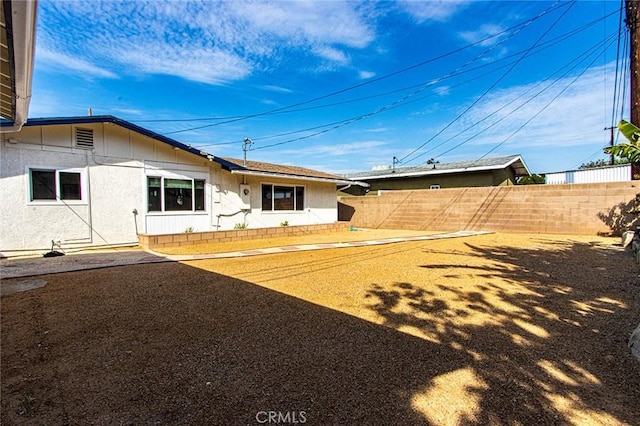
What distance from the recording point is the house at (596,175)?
50.2ft

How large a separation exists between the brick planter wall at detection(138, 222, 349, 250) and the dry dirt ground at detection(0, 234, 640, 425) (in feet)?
12.2

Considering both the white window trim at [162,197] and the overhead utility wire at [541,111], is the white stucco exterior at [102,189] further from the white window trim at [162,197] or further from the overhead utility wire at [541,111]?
the overhead utility wire at [541,111]

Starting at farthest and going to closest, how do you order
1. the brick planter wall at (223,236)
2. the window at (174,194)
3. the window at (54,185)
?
the window at (174,194), the brick planter wall at (223,236), the window at (54,185)

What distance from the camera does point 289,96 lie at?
19.2m

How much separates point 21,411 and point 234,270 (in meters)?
4.45

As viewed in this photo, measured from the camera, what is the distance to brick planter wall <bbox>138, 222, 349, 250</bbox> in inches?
371

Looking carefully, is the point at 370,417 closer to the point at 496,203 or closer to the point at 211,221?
the point at 211,221

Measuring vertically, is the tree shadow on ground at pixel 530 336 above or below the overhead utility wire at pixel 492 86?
below

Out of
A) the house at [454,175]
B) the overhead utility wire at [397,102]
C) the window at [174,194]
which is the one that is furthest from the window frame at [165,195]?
the house at [454,175]

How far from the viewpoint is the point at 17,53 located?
124 inches

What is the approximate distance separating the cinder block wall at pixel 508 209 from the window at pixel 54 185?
42.8 ft

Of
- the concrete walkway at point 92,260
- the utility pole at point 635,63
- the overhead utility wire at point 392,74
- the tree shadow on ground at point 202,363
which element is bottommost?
the tree shadow on ground at point 202,363

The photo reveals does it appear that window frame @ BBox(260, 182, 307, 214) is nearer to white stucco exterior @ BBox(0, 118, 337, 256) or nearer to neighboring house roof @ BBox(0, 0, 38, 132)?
white stucco exterior @ BBox(0, 118, 337, 256)

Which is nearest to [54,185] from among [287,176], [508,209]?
[287,176]
